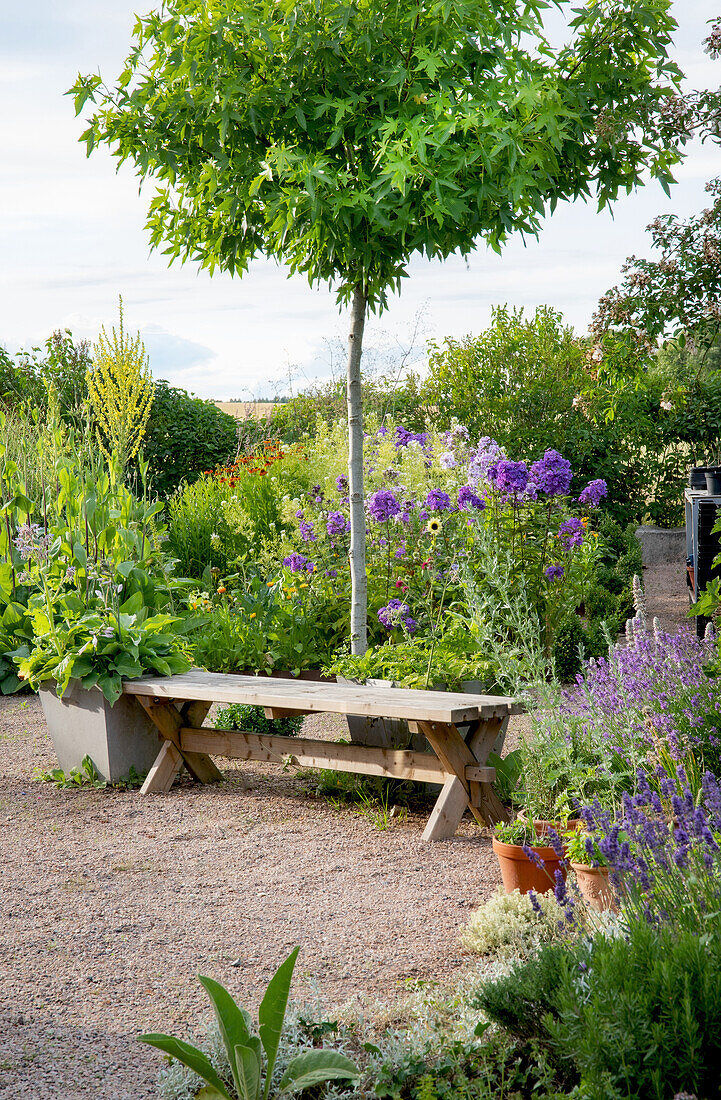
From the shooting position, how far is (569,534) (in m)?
5.43

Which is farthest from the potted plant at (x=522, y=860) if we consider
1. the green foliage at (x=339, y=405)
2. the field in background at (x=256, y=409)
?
the field in background at (x=256, y=409)

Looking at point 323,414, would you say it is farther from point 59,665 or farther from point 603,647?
point 59,665

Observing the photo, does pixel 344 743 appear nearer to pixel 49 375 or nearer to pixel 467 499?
pixel 467 499

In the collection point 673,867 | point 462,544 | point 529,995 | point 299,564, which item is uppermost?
point 462,544

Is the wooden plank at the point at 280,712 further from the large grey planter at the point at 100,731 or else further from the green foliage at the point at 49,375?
the green foliage at the point at 49,375

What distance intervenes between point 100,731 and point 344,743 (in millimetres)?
1337

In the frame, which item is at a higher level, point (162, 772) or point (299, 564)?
point (299, 564)

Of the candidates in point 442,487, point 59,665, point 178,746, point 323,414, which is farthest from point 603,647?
point 323,414

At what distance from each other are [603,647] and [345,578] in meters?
1.87

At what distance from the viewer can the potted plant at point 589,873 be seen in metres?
2.68

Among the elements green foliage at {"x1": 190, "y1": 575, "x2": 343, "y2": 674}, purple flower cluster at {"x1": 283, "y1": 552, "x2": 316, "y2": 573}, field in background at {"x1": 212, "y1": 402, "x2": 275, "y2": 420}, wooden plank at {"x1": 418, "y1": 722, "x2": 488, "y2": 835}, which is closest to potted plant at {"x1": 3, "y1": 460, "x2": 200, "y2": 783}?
green foliage at {"x1": 190, "y1": 575, "x2": 343, "y2": 674}

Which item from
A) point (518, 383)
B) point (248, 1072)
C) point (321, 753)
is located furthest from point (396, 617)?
point (518, 383)

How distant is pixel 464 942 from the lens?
2770 millimetres

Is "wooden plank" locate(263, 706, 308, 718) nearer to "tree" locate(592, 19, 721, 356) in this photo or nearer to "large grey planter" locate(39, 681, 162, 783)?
"large grey planter" locate(39, 681, 162, 783)
